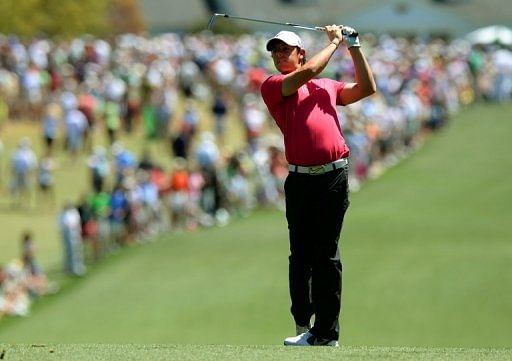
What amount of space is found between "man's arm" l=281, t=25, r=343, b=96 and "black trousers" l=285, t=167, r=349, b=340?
597 millimetres

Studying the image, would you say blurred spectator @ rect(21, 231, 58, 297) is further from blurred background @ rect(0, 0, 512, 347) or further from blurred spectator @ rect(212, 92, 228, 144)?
blurred spectator @ rect(212, 92, 228, 144)

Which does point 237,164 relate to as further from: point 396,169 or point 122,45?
point 122,45

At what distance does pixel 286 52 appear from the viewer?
29.7ft

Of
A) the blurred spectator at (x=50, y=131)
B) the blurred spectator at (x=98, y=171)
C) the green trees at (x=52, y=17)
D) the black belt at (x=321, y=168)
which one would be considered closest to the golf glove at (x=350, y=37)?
the black belt at (x=321, y=168)

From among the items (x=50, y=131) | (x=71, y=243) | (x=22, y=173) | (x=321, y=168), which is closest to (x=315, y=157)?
(x=321, y=168)

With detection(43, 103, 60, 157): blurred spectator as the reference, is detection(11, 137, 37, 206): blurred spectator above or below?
below

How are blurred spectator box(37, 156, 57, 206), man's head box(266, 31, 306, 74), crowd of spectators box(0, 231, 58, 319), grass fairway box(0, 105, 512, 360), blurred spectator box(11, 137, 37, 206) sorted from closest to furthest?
man's head box(266, 31, 306, 74) → grass fairway box(0, 105, 512, 360) → crowd of spectators box(0, 231, 58, 319) → blurred spectator box(11, 137, 37, 206) → blurred spectator box(37, 156, 57, 206)

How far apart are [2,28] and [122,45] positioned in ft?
30.3

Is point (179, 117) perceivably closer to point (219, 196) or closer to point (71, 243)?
point (219, 196)

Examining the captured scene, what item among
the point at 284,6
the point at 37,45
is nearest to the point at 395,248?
the point at 37,45

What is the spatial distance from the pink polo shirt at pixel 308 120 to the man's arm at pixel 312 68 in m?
0.10

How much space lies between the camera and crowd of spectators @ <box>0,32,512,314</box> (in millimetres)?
30375

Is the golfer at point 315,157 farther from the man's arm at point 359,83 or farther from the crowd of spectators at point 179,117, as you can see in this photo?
the crowd of spectators at point 179,117

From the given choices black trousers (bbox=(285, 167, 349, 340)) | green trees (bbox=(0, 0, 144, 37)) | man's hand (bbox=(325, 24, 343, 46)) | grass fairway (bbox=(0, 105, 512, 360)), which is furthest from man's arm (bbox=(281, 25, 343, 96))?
green trees (bbox=(0, 0, 144, 37))
